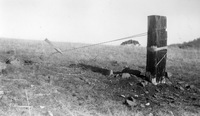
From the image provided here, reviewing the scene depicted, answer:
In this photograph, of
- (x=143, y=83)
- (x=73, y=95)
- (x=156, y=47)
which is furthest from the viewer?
(x=156, y=47)

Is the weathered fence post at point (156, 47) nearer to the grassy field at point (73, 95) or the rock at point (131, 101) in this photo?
the grassy field at point (73, 95)

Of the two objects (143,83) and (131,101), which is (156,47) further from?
(131,101)

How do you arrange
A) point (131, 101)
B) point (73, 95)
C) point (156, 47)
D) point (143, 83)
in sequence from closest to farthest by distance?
point (131, 101) → point (73, 95) → point (143, 83) → point (156, 47)

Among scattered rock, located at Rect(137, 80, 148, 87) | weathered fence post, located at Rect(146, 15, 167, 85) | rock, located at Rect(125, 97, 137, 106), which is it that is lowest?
rock, located at Rect(125, 97, 137, 106)

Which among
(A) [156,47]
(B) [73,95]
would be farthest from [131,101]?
(A) [156,47]

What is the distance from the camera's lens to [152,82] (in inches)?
282

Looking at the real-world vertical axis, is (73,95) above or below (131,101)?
above

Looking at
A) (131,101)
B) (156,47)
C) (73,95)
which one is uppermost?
(156,47)

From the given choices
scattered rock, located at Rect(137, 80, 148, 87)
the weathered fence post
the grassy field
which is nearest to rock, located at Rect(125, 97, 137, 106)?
the grassy field

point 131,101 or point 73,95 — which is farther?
point 73,95

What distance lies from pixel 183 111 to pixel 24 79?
4318 mm

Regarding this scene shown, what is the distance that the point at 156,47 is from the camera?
7047mm

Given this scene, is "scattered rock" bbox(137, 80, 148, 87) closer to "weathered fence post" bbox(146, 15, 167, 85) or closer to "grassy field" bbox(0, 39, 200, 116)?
"grassy field" bbox(0, 39, 200, 116)

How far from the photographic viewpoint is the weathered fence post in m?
7.05
